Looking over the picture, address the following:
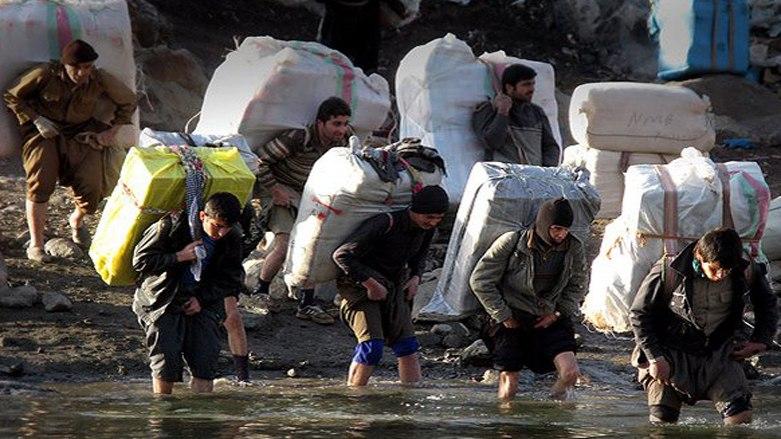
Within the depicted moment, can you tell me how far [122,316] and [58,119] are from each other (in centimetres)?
130

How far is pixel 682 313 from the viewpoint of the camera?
30.7 feet

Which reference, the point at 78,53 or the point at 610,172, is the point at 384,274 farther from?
the point at 610,172

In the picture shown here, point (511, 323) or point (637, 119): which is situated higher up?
point (637, 119)

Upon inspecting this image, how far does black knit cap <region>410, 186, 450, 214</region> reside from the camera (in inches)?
413

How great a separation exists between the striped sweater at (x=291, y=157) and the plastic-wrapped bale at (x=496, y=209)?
1.42 meters

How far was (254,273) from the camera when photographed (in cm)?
1347

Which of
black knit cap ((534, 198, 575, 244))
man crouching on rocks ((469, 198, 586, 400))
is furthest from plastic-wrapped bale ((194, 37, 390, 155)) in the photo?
black knit cap ((534, 198, 575, 244))

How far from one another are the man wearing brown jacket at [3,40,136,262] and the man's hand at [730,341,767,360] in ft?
15.4

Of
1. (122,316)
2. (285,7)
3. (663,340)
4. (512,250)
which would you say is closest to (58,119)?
(122,316)

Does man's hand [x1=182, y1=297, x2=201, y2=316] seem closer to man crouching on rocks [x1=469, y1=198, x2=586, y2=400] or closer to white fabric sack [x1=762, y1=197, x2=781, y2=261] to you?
man crouching on rocks [x1=469, y1=198, x2=586, y2=400]

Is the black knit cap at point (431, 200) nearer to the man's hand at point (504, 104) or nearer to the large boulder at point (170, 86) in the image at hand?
the man's hand at point (504, 104)

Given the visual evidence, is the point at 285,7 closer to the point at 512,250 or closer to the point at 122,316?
the point at 122,316

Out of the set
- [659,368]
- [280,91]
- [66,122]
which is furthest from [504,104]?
[659,368]

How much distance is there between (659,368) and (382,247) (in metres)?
2.04
